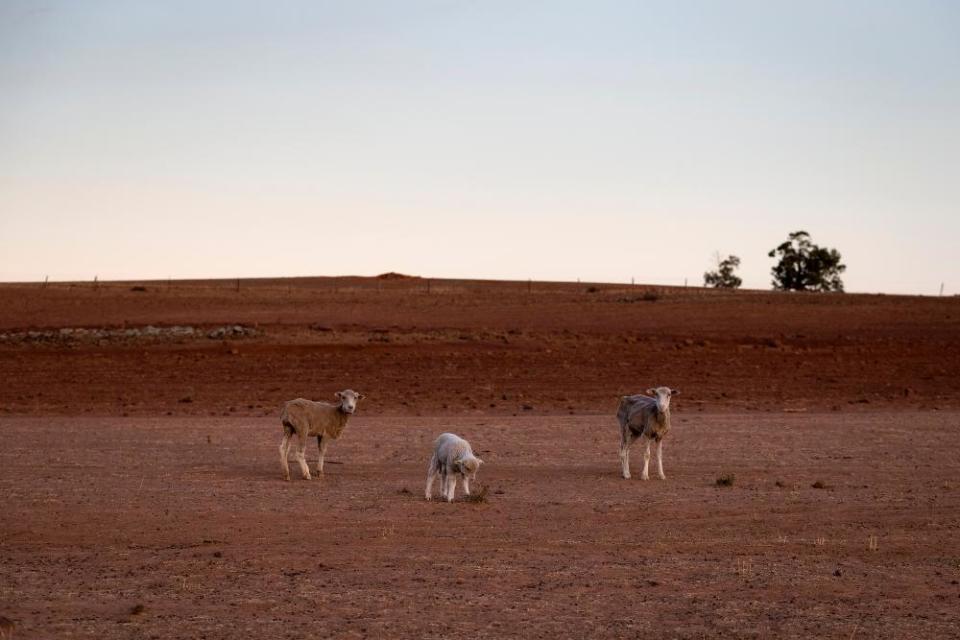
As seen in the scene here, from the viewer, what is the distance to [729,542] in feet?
51.8

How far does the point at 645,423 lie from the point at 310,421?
5503 mm

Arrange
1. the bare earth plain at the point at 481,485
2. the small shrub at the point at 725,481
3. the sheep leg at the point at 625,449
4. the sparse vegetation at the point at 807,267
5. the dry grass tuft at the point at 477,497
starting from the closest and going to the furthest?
1. the bare earth plain at the point at 481,485
2. the dry grass tuft at the point at 477,497
3. the small shrub at the point at 725,481
4. the sheep leg at the point at 625,449
5. the sparse vegetation at the point at 807,267

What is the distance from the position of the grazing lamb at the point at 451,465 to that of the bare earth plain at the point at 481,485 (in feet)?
1.16

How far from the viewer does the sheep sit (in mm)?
20812

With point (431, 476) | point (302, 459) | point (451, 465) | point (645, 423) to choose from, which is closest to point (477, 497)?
point (451, 465)

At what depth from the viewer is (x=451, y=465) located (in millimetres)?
18594

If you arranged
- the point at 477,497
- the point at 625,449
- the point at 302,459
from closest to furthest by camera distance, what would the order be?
1. the point at 477,497
2. the point at 302,459
3. the point at 625,449

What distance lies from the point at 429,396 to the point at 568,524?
58.1 ft

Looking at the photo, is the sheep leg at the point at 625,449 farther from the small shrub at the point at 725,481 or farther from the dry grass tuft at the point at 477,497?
the dry grass tuft at the point at 477,497

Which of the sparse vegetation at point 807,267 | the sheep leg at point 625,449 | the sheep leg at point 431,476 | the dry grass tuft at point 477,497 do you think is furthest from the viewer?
the sparse vegetation at point 807,267

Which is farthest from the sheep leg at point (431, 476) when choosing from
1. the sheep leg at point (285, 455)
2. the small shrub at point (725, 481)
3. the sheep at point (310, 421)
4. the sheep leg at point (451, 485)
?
the small shrub at point (725, 481)

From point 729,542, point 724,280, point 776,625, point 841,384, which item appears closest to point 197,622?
point 776,625

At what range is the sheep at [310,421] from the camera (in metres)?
20.8

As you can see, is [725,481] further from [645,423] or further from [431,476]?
[431,476]
